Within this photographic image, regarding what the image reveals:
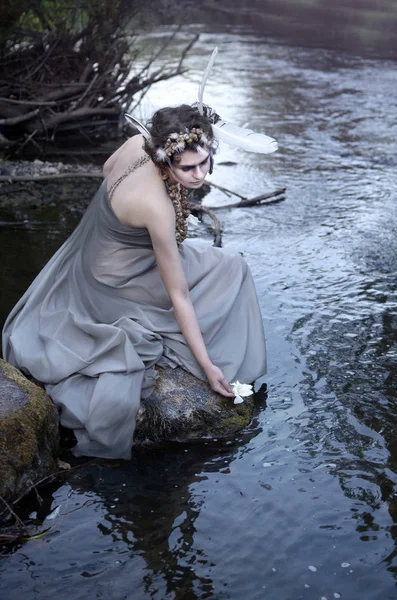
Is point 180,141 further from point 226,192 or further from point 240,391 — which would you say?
point 226,192

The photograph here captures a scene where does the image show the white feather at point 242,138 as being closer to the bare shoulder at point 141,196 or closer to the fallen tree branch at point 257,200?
the bare shoulder at point 141,196

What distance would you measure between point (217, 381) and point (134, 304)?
0.59 m

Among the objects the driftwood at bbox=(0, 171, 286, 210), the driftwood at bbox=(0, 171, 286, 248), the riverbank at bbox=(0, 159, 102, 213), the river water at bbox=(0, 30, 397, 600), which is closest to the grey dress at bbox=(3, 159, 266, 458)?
the river water at bbox=(0, 30, 397, 600)

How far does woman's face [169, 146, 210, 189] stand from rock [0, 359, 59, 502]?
119 centimetres

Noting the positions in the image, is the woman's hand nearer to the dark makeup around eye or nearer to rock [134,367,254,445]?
rock [134,367,254,445]

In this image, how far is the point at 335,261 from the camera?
19.9 feet

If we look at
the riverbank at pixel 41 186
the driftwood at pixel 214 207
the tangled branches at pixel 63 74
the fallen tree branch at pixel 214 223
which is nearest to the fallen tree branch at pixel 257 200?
the driftwood at pixel 214 207

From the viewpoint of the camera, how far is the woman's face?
374 centimetres

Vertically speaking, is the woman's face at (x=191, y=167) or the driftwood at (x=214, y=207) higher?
the woman's face at (x=191, y=167)

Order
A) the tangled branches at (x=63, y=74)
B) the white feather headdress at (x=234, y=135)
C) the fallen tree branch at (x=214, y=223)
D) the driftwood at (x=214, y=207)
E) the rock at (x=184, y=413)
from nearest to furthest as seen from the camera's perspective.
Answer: the rock at (x=184, y=413) < the white feather headdress at (x=234, y=135) < the fallen tree branch at (x=214, y=223) < the driftwood at (x=214, y=207) < the tangled branches at (x=63, y=74)

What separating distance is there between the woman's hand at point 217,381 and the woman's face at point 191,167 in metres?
0.90

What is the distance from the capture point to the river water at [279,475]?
3.07 meters

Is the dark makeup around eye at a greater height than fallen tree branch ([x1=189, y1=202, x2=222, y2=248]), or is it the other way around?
the dark makeup around eye

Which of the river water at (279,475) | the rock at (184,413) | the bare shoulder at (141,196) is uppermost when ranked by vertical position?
the bare shoulder at (141,196)
